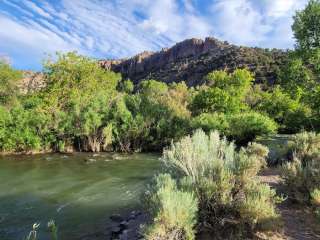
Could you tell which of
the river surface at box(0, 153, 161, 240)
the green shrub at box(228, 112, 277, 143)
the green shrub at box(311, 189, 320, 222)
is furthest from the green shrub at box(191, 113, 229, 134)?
the green shrub at box(311, 189, 320, 222)

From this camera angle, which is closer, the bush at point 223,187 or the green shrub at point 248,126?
the bush at point 223,187

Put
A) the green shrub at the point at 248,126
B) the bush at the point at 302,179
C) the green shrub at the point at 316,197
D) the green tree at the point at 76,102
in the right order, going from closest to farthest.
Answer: the green shrub at the point at 316,197
the bush at the point at 302,179
the green tree at the point at 76,102
the green shrub at the point at 248,126

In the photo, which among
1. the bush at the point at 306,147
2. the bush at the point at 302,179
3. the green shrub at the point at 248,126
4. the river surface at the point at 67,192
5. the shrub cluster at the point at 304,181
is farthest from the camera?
the green shrub at the point at 248,126

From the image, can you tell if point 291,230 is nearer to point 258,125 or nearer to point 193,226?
point 193,226

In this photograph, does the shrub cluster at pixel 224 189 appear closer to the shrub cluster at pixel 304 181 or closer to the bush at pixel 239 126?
the shrub cluster at pixel 304 181

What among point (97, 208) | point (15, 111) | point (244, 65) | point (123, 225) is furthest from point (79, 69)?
point (244, 65)

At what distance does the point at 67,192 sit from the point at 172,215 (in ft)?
30.3

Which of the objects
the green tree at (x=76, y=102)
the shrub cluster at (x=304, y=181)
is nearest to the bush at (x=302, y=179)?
the shrub cluster at (x=304, y=181)

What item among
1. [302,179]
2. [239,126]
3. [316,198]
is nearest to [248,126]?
[239,126]

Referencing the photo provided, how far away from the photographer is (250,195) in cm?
673

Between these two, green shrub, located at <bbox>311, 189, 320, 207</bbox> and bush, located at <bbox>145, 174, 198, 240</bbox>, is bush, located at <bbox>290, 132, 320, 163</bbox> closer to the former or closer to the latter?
green shrub, located at <bbox>311, 189, 320, 207</bbox>

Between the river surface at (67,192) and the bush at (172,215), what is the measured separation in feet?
12.2

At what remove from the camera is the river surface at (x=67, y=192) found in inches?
389

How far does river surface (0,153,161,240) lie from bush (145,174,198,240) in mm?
3724
